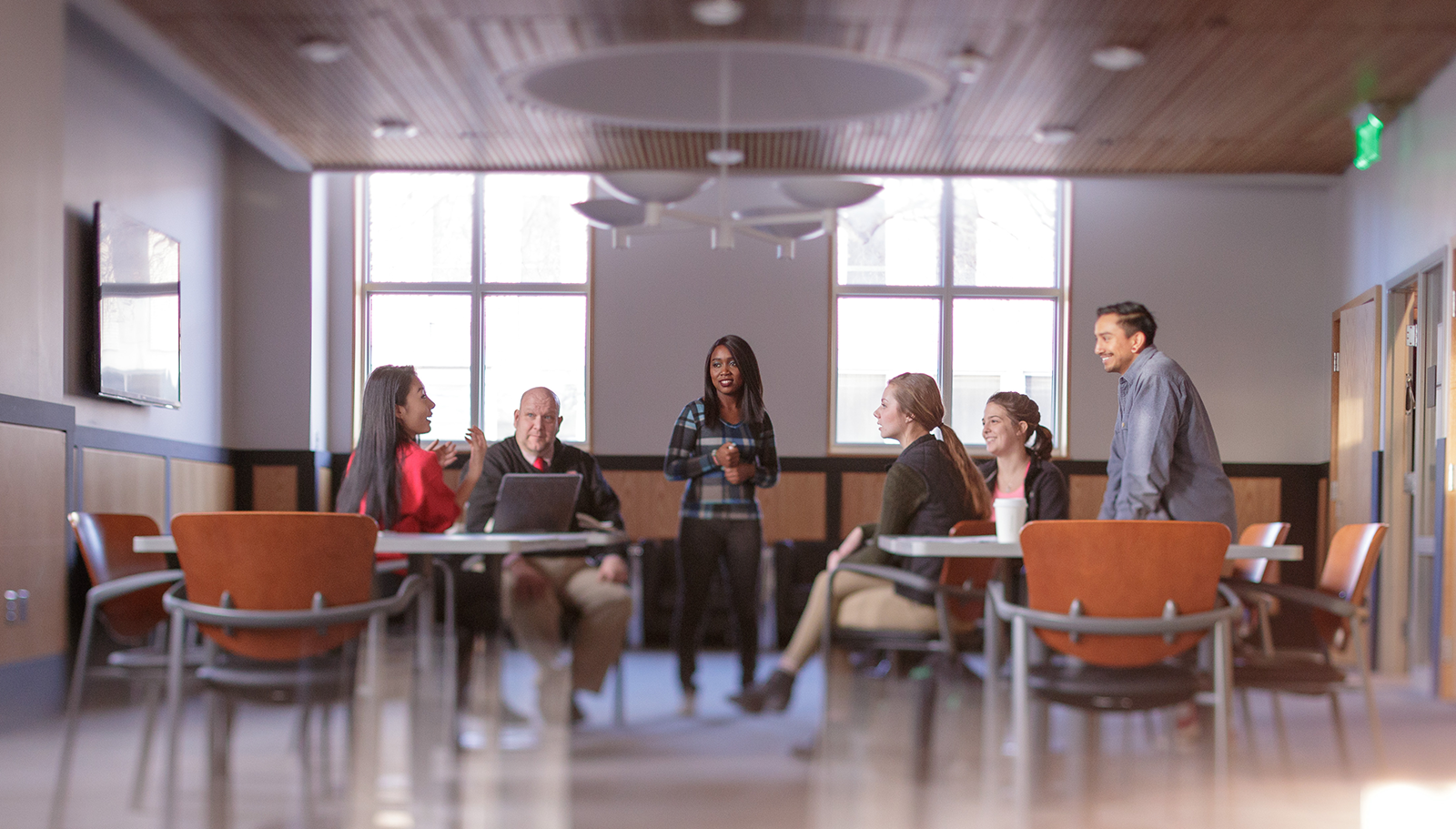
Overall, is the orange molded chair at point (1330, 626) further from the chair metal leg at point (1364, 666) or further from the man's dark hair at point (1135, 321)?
the man's dark hair at point (1135, 321)

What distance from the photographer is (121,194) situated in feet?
22.3


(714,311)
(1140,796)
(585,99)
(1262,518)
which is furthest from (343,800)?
(1262,518)

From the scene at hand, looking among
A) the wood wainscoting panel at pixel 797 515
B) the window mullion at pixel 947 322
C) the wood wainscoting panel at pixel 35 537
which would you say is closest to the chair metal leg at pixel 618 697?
the wood wainscoting panel at pixel 35 537

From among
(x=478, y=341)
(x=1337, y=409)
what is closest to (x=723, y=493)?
(x=478, y=341)

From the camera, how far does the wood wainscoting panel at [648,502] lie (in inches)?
336

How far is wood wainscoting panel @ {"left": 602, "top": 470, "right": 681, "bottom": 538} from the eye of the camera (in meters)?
8.53

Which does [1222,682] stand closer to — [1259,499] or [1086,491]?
[1086,491]

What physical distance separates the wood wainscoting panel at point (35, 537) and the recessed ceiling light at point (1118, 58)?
209 inches

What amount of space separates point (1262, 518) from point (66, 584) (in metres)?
7.43

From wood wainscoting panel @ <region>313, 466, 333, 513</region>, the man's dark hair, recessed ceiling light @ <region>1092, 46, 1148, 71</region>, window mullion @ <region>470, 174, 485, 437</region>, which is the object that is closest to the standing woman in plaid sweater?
the man's dark hair

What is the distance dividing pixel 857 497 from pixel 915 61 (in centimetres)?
342

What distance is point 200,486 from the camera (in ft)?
25.9

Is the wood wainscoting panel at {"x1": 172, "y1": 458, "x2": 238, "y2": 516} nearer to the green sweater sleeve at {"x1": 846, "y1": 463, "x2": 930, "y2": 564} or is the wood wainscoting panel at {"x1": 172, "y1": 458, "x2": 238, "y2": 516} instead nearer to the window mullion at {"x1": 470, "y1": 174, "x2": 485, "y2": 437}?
the window mullion at {"x1": 470, "y1": 174, "x2": 485, "y2": 437}

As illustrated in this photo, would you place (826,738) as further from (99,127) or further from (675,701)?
(99,127)
